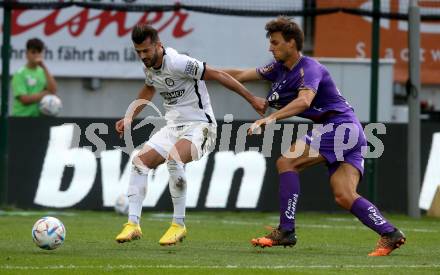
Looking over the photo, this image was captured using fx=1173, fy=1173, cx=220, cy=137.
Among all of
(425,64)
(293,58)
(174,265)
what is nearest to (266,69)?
(293,58)

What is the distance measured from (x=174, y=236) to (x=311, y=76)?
198 centimetres

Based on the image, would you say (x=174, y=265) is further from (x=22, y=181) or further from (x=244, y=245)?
(x=22, y=181)

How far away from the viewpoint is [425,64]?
21.8m

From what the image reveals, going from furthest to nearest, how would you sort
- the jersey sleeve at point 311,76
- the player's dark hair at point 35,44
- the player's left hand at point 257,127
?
the player's dark hair at point 35,44
the jersey sleeve at point 311,76
the player's left hand at point 257,127

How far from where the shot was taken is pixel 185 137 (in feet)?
36.4

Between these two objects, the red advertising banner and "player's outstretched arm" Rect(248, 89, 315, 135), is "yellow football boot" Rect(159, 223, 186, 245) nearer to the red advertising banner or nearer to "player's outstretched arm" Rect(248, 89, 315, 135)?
"player's outstretched arm" Rect(248, 89, 315, 135)

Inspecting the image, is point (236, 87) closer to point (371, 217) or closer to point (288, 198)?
point (288, 198)

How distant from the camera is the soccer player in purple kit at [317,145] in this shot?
10039 mm

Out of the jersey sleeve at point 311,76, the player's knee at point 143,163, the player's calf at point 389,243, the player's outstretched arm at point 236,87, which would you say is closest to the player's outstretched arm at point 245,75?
the player's outstretched arm at point 236,87

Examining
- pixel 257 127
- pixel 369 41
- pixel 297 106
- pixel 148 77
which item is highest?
pixel 369 41

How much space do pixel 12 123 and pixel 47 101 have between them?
90cm

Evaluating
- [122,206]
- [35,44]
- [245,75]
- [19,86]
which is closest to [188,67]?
[245,75]

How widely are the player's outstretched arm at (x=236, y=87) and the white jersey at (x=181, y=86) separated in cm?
10

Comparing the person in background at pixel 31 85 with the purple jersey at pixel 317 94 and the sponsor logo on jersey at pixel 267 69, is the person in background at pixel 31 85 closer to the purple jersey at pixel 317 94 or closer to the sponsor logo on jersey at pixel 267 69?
the sponsor logo on jersey at pixel 267 69
